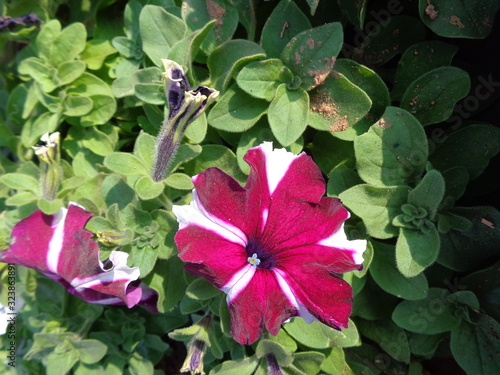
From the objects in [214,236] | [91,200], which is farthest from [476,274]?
[91,200]

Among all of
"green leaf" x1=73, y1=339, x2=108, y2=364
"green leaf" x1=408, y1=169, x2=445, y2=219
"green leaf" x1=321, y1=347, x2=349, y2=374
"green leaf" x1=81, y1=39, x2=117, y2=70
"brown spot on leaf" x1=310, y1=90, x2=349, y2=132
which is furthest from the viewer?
"green leaf" x1=81, y1=39, x2=117, y2=70

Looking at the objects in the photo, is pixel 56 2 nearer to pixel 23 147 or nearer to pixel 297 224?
pixel 23 147

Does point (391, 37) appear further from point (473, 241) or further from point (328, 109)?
point (473, 241)

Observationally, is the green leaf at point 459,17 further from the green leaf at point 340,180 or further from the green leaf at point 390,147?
the green leaf at point 340,180

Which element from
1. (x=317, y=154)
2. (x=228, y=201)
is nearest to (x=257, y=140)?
(x=317, y=154)

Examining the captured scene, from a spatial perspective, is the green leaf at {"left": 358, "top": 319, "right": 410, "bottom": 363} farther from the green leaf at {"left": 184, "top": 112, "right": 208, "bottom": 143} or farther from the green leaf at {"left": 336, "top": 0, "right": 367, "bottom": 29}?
the green leaf at {"left": 336, "top": 0, "right": 367, "bottom": 29}

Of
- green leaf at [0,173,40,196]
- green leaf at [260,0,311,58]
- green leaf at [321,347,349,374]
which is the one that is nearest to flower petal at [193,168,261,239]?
green leaf at [260,0,311,58]
